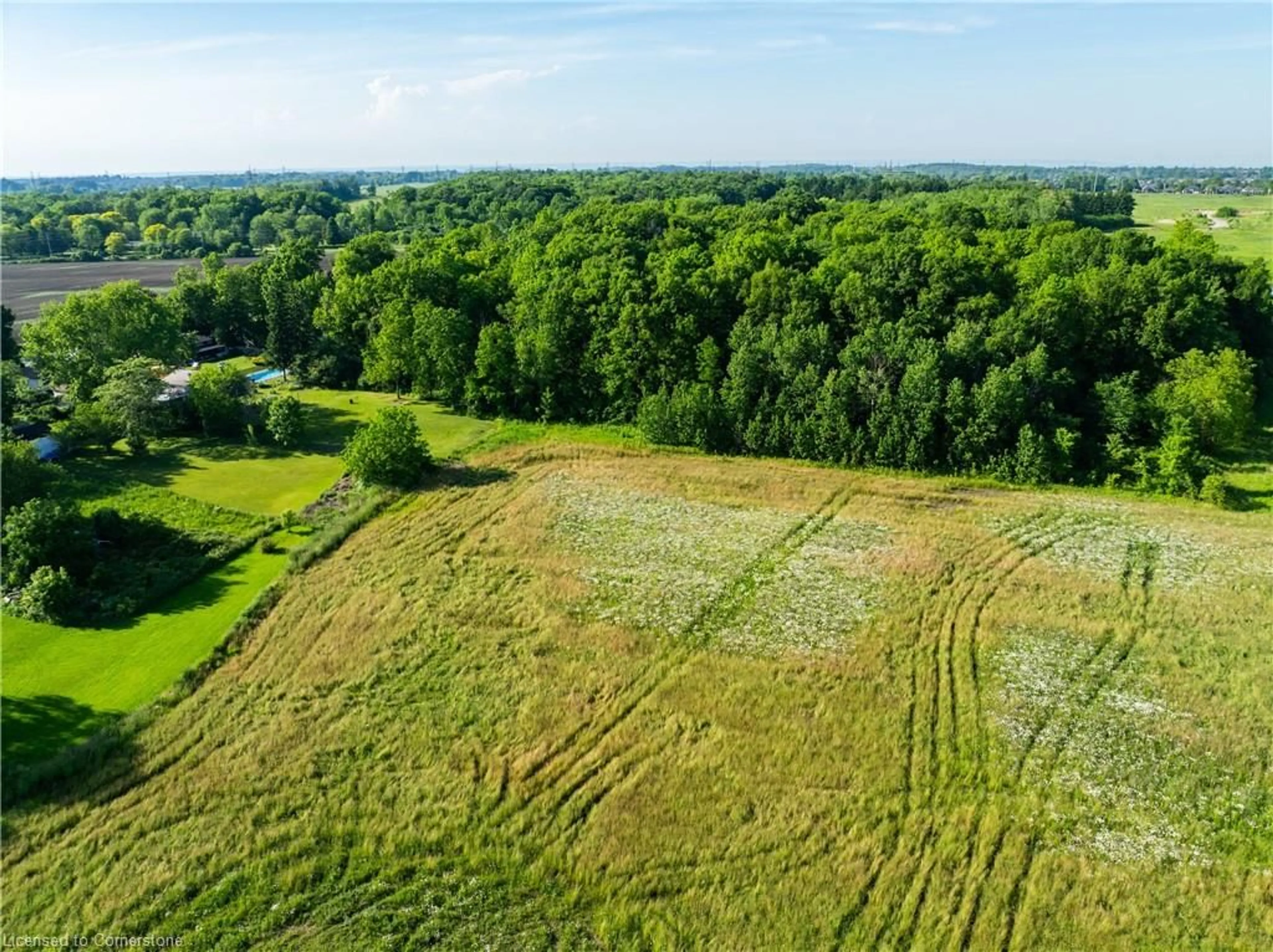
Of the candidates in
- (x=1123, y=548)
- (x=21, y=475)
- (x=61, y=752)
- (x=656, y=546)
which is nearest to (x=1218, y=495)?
(x=1123, y=548)

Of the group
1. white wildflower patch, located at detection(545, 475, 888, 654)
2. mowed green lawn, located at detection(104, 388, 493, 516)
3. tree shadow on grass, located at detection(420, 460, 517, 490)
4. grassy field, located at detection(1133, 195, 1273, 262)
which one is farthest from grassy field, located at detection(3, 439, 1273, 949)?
grassy field, located at detection(1133, 195, 1273, 262)

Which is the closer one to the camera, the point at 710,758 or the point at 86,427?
the point at 710,758

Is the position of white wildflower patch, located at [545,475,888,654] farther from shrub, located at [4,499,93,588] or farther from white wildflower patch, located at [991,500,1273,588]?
shrub, located at [4,499,93,588]

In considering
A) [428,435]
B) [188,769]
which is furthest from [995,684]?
[428,435]

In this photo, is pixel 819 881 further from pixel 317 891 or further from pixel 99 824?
pixel 99 824

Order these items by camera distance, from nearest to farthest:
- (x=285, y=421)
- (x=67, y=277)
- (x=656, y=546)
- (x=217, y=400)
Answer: (x=656, y=546) → (x=285, y=421) → (x=217, y=400) → (x=67, y=277)

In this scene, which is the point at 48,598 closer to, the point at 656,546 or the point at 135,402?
the point at 135,402
